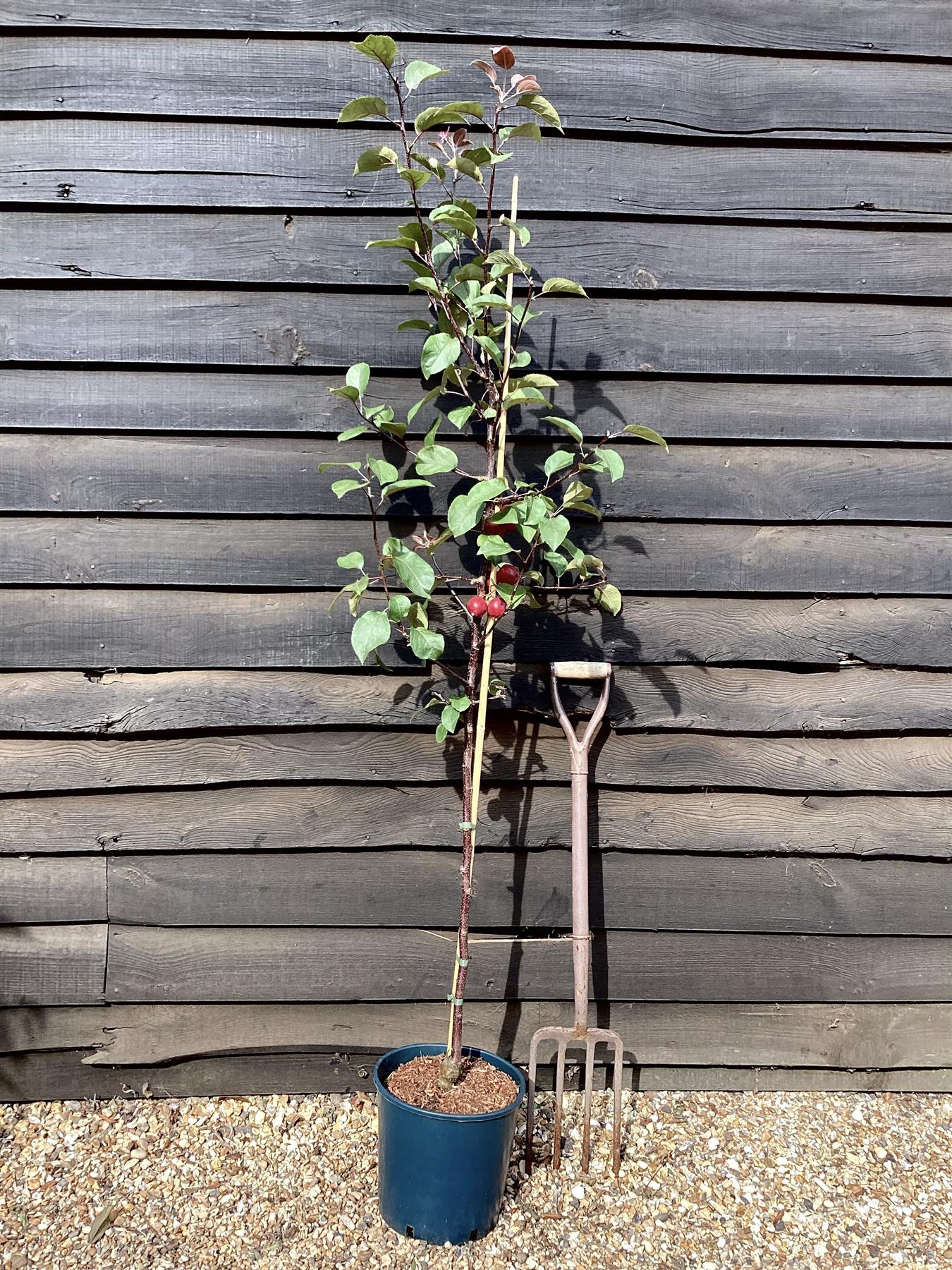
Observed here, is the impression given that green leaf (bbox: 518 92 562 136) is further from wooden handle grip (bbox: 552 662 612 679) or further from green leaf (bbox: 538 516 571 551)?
wooden handle grip (bbox: 552 662 612 679)

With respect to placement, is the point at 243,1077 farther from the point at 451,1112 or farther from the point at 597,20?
the point at 597,20

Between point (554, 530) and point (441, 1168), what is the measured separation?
1.19 m

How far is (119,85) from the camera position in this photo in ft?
6.37

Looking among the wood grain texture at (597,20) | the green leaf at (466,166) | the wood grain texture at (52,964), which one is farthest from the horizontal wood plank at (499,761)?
the wood grain texture at (597,20)

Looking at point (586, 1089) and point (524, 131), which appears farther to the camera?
point (586, 1089)

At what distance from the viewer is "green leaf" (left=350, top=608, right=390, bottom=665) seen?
168cm

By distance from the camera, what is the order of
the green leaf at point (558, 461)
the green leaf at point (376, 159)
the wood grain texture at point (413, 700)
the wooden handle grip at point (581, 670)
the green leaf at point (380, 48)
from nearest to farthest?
the green leaf at point (380, 48)
the green leaf at point (376, 159)
the green leaf at point (558, 461)
the wooden handle grip at point (581, 670)
the wood grain texture at point (413, 700)

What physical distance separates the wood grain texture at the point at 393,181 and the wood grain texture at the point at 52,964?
1607mm

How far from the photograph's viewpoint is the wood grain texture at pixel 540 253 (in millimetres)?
1957

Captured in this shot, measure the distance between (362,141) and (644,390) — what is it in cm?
83

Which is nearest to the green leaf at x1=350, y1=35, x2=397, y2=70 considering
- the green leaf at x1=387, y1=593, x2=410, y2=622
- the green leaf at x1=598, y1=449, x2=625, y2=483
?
the green leaf at x1=598, y1=449, x2=625, y2=483

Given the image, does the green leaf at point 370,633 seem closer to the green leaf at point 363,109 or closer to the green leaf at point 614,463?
the green leaf at point 614,463

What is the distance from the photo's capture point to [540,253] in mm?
2008

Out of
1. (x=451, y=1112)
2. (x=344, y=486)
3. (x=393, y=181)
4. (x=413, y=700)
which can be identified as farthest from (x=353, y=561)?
(x=451, y=1112)
